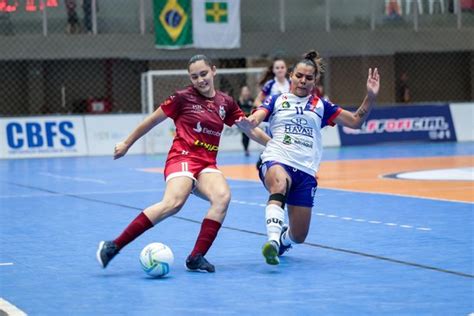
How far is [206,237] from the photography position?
331 inches

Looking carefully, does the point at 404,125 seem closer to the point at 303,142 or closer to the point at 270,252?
the point at 303,142

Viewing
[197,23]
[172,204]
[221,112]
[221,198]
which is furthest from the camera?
[197,23]

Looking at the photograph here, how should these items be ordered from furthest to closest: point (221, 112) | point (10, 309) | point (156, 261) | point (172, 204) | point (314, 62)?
point (314, 62) < point (221, 112) < point (172, 204) < point (156, 261) < point (10, 309)

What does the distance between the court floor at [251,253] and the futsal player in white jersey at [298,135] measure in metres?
0.41

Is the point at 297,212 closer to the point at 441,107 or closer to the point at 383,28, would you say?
the point at 441,107

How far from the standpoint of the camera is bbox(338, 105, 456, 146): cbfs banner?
99.1 ft

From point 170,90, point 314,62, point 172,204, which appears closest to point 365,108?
point 314,62

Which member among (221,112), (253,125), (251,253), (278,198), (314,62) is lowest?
(251,253)

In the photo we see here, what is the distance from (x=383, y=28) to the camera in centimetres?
3431

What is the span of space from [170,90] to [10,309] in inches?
946

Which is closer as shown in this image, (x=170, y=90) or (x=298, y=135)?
(x=298, y=135)

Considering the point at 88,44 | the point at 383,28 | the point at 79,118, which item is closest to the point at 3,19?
the point at 88,44

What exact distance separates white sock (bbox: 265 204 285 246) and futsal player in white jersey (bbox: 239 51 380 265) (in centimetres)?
30

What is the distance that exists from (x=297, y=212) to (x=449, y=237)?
1884 millimetres
